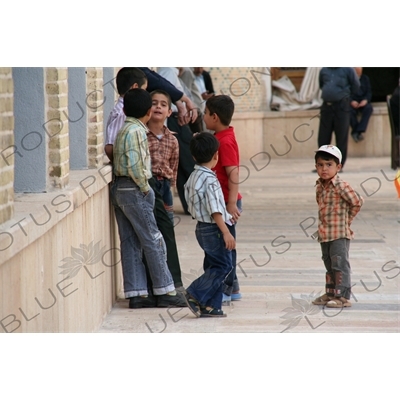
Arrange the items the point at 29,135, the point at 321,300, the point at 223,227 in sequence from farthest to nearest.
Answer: the point at 321,300 < the point at 223,227 < the point at 29,135

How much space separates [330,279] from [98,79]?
1941 mm

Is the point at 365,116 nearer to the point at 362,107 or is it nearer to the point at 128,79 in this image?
the point at 362,107

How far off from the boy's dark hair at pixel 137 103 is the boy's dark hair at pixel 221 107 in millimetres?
452

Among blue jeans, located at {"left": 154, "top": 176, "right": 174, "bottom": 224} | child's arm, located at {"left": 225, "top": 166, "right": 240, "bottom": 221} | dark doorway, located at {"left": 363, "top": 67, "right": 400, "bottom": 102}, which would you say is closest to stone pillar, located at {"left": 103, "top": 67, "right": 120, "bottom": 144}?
blue jeans, located at {"left": 154, "top": 176, "right": 174, "bottom": 224}

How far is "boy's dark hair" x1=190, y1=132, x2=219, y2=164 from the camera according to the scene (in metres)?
5.25

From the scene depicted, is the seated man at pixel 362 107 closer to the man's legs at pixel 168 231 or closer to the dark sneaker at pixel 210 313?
the man's legs at pixel 168 231

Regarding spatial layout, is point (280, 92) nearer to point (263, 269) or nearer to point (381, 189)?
point (381, 189)

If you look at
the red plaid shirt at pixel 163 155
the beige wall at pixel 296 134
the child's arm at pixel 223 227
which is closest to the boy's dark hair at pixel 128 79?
the red plaid shirt at pixel 163 155

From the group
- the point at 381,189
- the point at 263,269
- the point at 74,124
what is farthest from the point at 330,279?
the point at 381,189

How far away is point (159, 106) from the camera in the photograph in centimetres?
578

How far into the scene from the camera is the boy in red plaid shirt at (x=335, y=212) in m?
5.55

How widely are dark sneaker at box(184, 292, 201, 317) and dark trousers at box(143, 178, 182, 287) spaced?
1.21ft

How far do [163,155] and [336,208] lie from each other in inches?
45.1

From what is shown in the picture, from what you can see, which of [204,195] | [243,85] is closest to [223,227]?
[204,195]
